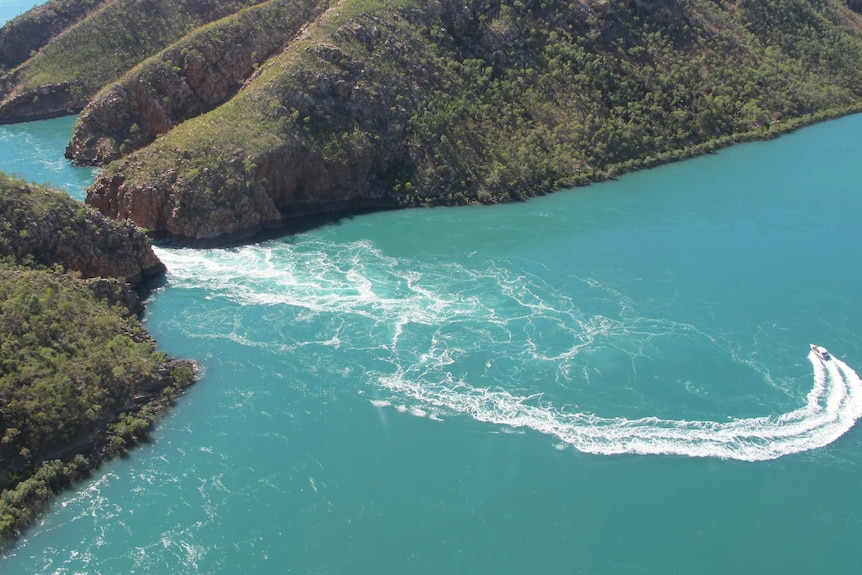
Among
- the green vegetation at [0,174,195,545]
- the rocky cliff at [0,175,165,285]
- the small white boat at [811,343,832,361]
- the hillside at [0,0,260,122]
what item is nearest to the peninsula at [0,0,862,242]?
the hillside at [0,0,260,122]

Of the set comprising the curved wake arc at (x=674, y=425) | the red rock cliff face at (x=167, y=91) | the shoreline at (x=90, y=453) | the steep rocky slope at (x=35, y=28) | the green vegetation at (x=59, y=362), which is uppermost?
the steep rocky slope at (x=35, y=28)

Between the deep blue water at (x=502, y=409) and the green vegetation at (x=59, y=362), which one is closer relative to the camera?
the deep blue water at (x=502, y=409)

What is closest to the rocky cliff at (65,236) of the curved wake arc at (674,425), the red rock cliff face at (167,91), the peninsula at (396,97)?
the peninsula at (396,97)

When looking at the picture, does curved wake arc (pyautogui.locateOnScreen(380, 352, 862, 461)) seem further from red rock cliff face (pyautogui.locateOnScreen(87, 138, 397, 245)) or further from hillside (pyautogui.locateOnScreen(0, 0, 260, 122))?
hillside (pyautogui.locateOnScreen(0, 0, 260, 122))

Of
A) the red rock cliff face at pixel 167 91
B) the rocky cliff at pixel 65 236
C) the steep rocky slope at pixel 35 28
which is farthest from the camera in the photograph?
the steep rocky slope at pixel 35 28

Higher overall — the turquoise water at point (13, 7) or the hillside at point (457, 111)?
the turquoise water at point (13, 7)

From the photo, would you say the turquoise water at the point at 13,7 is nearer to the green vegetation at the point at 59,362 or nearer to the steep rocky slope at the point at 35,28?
the steep rocky slope at the point at 35,28
